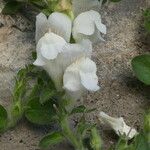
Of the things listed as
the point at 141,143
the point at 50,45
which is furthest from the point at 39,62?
the point at 141,143

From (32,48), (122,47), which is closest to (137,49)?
(122,47)

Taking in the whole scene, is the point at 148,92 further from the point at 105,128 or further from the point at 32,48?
the point at 32,48

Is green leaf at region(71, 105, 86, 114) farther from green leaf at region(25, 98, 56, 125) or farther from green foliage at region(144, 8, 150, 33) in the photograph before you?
green foliage at region(144, 8, 150, 33)

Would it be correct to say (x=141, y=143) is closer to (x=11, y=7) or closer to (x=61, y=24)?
(x=61, y=24)

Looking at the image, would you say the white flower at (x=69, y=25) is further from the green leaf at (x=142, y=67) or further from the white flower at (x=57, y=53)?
the green leaf at (x=142, y=67)

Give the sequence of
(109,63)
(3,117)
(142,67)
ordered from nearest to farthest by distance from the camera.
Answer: (3,117)
(142,67)
(109,63)

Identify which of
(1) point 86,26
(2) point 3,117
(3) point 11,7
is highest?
(1) point 86,26

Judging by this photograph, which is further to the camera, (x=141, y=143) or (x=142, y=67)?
(x=142, y=67)

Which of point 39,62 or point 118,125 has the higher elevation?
point 39,62
